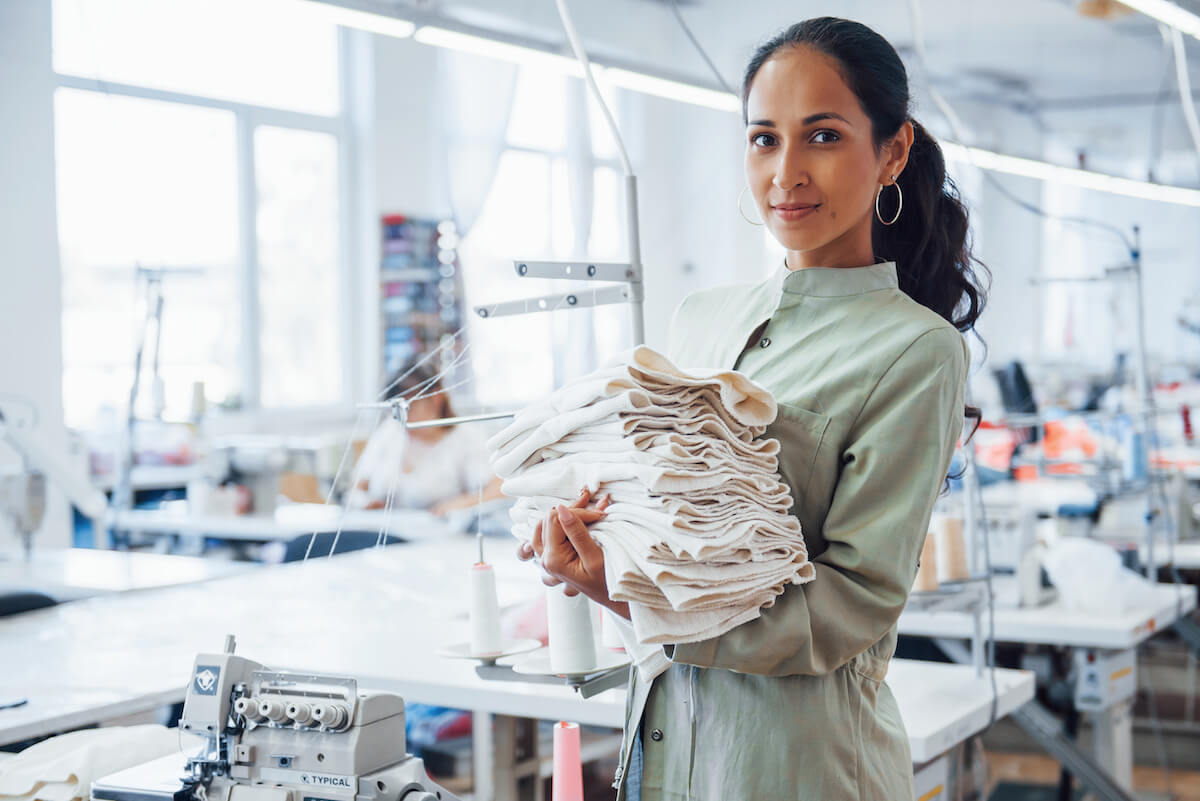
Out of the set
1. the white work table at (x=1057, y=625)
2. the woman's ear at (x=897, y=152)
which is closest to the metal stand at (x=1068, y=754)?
the white work table at (x=1057, y=625)

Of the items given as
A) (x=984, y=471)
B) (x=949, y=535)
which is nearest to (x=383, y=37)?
(x=984, y=471)

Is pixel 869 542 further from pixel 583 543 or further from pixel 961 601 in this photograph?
pixel 961 601

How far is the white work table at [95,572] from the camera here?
2.85 metres

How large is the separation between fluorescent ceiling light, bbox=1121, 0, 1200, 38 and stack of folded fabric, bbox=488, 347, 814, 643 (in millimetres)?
2037

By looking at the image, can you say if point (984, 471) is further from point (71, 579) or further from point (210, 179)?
point (210, 179)

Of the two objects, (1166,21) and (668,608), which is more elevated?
(1166,21)

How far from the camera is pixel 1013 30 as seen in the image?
9.24 m

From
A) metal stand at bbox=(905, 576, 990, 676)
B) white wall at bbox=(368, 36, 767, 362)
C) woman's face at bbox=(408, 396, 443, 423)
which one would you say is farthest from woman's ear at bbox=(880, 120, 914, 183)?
white wall at bbox=(368, 36, 767, 362)

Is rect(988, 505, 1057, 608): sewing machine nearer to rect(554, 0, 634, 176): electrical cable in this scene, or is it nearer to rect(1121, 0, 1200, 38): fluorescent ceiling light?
rect(1121, 0, 1200, 38): fluorescent ceiling light

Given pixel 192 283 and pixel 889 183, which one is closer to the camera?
pixel 889 183

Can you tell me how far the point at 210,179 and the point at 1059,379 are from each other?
19.1ft

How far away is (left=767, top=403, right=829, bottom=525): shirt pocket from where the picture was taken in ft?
3.40

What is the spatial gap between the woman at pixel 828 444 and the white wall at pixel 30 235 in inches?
186

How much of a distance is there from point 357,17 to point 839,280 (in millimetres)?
1908
